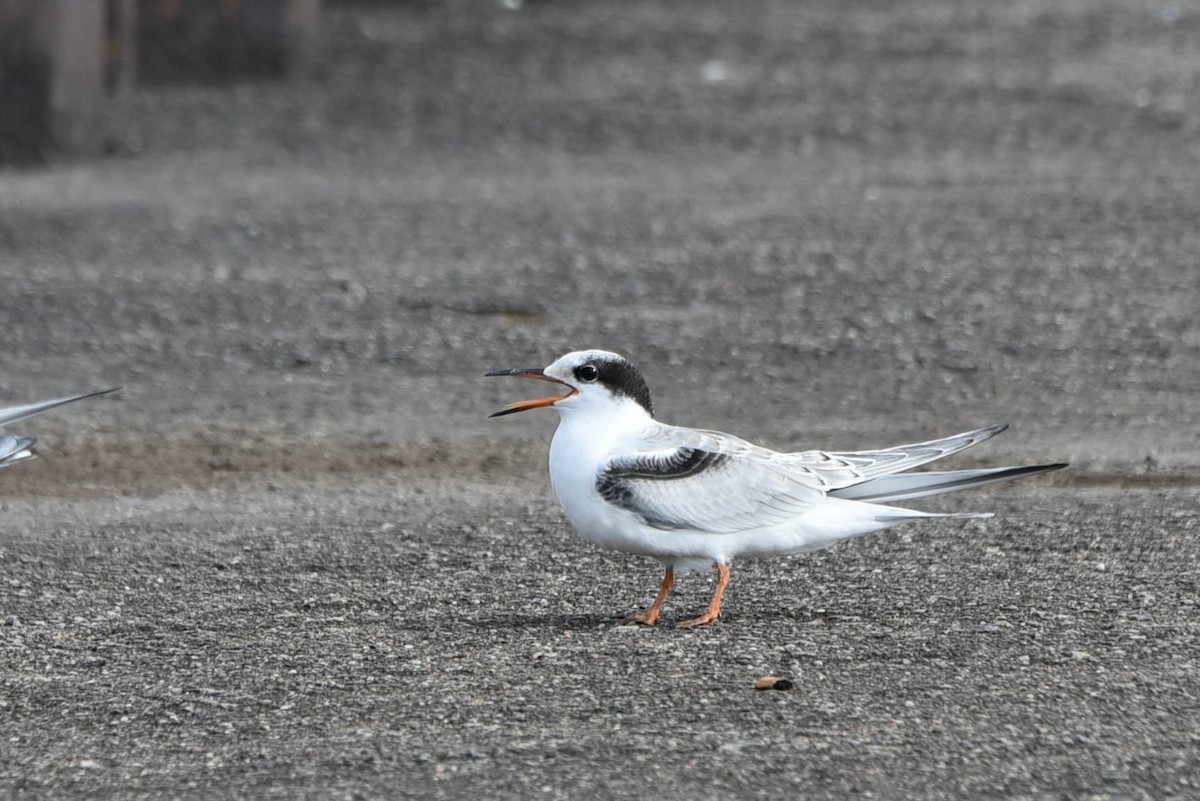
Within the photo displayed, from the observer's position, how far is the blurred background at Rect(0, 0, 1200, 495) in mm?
8539

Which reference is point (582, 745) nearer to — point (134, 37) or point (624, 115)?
point (624, 115)

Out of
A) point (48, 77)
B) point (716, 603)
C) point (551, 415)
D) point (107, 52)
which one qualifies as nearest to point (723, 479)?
point (716, 603)

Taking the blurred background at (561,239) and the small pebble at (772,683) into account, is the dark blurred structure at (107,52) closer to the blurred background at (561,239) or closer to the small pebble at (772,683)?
the blurred background at (561,239)

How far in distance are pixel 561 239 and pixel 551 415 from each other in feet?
10.8

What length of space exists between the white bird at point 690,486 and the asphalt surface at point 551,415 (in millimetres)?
297

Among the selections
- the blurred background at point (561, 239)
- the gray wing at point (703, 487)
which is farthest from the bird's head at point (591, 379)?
the blurred background at point (561, 239)

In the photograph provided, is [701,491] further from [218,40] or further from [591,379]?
[218,40]

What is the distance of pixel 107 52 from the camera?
52.7 ft

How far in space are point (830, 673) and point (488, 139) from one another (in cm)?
1075

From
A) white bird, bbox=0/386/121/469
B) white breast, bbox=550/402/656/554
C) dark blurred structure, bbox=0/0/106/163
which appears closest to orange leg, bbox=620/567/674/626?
white breast, bbox=550/402/656/554

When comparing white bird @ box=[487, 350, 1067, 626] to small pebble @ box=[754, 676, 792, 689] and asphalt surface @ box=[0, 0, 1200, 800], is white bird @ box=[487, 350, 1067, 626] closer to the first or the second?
asphalt surface @ box=[0, 0, 1200, 800]

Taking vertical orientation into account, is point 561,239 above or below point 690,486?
below

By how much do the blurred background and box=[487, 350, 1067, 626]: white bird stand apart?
228 cm

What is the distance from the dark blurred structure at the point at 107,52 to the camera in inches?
527
